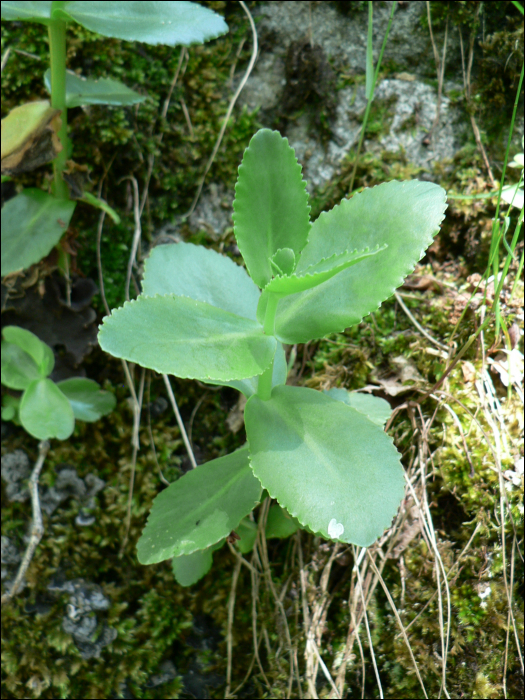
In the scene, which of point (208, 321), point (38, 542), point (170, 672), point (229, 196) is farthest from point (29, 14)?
point (170, 672)

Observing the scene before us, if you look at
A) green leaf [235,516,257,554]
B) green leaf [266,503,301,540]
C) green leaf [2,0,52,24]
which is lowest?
green leaf [235,516,257,554]

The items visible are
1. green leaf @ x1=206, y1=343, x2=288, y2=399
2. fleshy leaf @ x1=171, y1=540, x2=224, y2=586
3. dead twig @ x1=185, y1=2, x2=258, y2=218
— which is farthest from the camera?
dead twig @ x1=185, y1=2, x2=258, y2=218

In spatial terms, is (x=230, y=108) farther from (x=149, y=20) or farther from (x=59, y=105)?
(x=59, y=105)

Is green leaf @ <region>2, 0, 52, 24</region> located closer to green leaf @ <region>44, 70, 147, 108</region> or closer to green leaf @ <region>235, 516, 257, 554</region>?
green leaf @ <region>44, 70, 147, 108</region>

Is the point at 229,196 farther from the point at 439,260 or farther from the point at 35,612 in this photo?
the point at 35,612

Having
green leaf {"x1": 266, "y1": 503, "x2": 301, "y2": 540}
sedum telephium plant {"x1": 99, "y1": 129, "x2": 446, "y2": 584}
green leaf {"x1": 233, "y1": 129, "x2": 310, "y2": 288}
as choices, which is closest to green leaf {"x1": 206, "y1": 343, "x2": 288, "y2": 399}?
sedum telephium plant {"x1": 99, "y1": 129, "x2": 446, "y2": 584}
